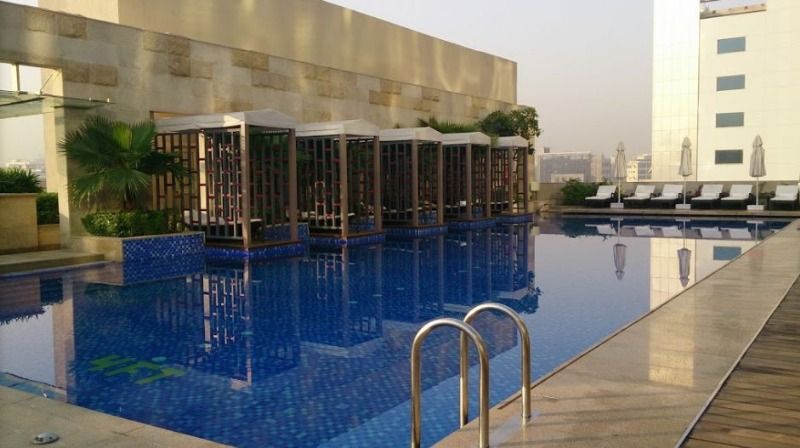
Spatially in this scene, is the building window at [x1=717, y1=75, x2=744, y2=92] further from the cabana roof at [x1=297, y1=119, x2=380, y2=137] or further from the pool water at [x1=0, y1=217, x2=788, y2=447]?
the cabana roof at [x1=297, y1=119, x2=380, y2=137]

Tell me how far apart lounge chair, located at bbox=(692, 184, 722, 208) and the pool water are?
1069cm

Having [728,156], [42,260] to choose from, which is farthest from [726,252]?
[728,156]

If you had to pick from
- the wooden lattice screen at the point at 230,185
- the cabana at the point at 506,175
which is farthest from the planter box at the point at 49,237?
the cabana at the point at 506,175

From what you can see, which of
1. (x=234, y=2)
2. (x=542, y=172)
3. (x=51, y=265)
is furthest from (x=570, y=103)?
(x=51, y=265)

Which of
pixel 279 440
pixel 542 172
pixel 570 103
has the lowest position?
pixel 279 440

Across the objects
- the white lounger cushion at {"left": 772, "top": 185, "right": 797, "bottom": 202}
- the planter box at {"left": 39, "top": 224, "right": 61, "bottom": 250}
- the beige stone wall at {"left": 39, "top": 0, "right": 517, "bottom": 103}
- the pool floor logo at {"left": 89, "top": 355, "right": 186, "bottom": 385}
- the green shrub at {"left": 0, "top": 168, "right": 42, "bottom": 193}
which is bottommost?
the pool floor logo at {"left": 89, "top": 355, "right": 186, "bottom": 385}

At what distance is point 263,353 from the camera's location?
5.54m

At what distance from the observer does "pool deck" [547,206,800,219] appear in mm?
20266

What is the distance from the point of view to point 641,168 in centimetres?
3853

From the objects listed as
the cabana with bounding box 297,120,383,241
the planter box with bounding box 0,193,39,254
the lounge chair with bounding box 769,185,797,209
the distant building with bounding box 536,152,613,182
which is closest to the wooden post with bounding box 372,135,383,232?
the cabana with bounding box 297,120,383,241

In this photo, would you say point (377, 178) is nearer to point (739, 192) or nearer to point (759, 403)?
point (759, 403)

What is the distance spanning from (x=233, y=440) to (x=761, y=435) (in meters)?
2.69

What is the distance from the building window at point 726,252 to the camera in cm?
1102

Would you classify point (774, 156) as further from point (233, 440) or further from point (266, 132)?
point (233, 440)
